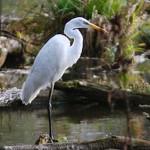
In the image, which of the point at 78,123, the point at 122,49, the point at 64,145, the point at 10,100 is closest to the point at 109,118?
the point at 78,123

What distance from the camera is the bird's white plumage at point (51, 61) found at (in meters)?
8.16

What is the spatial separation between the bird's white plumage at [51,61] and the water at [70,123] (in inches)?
24.3

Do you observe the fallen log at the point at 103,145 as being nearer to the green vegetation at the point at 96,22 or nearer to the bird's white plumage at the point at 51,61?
the bird's white plumage at the point at 51,61

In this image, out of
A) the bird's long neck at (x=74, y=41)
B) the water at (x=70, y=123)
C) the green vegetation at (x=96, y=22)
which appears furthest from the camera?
the green vegetation at (x=96, y=22)

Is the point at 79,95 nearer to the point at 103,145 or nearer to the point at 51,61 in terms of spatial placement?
the point at 51,61

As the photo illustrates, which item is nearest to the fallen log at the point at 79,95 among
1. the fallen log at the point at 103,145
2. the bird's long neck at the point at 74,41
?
the bird's long neck at the point at 74,41

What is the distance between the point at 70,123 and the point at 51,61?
4.27 feet

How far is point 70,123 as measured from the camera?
9180 mm

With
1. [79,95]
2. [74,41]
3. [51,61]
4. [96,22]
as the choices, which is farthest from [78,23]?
[96,22]

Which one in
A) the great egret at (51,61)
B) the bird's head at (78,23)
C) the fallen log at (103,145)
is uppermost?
the bird's head at (78,23)

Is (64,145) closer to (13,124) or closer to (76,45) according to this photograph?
(76,45)

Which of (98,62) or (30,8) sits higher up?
(30,8)

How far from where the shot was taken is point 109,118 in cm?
948

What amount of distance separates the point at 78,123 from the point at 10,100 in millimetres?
1665
